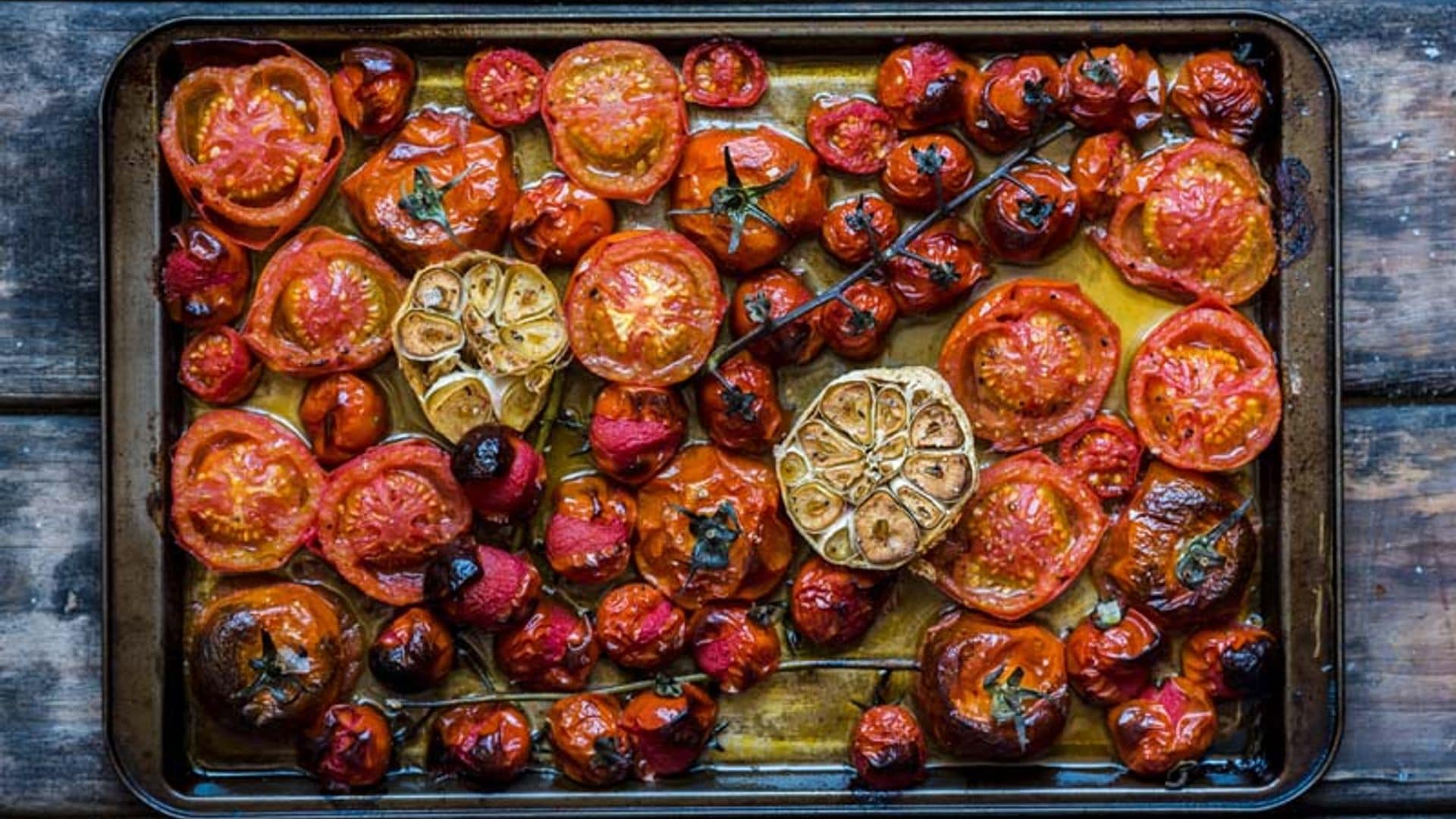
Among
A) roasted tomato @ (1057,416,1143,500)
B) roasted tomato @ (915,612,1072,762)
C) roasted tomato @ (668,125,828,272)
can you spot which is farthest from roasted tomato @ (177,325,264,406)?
roasted tomato @ (1057,416,1143,500)

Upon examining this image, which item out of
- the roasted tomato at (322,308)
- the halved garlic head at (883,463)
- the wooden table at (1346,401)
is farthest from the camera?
the wooden table at (1346,401)

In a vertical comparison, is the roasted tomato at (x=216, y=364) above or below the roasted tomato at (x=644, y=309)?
below

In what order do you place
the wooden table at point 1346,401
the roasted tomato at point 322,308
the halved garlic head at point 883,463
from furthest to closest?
the wooden table at point 1346,401
the roasted tomato at point 322,308
the halved garlic head at point 883,463

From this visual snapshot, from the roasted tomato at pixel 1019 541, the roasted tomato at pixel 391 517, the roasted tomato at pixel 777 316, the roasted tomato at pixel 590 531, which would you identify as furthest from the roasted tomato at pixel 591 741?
the roasted tomato at pixel 777 316

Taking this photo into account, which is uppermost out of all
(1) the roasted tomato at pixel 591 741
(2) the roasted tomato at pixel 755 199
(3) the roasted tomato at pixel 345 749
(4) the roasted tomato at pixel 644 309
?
(2) the roasted tomato at pixel 755 199

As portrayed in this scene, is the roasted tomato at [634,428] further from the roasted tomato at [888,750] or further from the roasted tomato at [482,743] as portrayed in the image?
the roasted tomato at [888,750]

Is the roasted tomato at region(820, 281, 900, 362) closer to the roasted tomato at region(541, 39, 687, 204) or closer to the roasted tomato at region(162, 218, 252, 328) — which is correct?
the roasted tomato at region(541, 39, 687, 204)

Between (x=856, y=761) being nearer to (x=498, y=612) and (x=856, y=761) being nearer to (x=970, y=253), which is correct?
(x=498, y=612)
